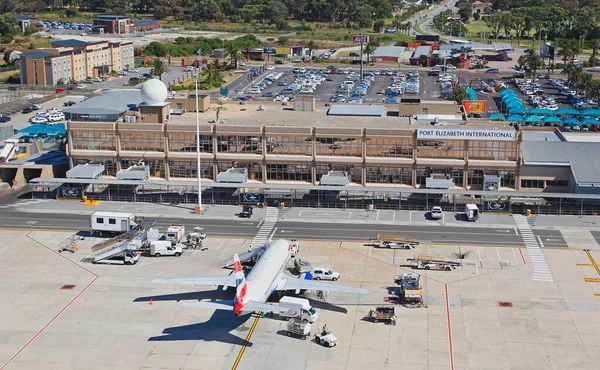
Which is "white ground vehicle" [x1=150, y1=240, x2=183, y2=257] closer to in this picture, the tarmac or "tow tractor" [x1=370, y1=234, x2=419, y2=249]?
the tarmac

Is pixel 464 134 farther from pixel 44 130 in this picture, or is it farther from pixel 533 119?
pixel 44 130

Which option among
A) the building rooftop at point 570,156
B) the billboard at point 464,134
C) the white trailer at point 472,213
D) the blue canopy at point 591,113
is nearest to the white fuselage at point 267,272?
the white trailer at point 472,213

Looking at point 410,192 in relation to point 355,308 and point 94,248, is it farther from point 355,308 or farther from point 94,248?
point 94,248

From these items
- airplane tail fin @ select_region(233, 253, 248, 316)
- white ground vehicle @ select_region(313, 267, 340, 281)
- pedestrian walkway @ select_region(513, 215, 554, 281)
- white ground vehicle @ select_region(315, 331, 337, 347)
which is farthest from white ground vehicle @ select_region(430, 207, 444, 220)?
airplane tail fin @ select_region(233, 253, 248, 316)

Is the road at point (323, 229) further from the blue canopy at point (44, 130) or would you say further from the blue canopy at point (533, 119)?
the blue canopy at point (533, 119)

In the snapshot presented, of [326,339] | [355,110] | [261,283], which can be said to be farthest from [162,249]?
[355,110]

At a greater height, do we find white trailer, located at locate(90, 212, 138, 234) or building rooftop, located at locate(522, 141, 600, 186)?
building rooftop, located at locate(522, 141, 600, 186)
